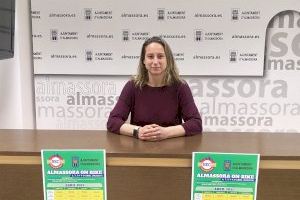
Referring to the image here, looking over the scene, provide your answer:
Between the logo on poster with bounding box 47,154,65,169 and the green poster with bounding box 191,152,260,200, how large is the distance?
41 cm

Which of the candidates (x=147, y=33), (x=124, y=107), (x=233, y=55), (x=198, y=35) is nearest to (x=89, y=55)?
(x=147, y=33)

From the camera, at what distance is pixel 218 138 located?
125 centimetres

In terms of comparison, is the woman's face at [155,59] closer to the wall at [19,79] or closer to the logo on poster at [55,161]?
the logo on poster at [55,161]

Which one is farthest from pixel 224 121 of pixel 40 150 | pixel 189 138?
pixel 40 150

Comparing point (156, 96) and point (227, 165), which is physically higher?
point (156, 96)

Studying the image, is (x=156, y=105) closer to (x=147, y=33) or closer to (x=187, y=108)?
(x=187, y=108)

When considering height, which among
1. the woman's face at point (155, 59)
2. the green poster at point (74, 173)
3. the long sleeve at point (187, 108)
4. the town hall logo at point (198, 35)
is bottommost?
the green poster at point (74, 173)

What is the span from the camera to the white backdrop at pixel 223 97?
2.45 m

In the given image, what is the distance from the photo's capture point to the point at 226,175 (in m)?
Answer: 0.98

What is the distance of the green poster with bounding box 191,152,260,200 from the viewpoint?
98 cm

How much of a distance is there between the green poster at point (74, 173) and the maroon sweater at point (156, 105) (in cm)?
59

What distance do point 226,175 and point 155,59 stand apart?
0.77 m

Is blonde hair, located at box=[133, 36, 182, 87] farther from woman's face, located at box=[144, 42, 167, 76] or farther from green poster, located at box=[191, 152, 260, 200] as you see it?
green poster, located at box=[191, 152, 260, 200]

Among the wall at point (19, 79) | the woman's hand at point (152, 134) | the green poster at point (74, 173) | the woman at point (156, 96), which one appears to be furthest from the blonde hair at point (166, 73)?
the wall at point (19, 79)
